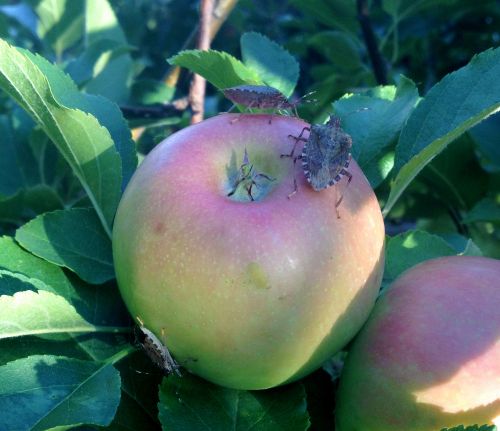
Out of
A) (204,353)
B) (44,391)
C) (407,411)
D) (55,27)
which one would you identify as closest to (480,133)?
(407,411)

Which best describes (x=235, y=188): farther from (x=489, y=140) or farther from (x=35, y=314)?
(x=489, y=140)

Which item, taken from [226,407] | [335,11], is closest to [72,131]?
[226,407]

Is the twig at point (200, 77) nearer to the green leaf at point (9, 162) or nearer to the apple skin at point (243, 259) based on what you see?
the green leaf at point (9, 162)

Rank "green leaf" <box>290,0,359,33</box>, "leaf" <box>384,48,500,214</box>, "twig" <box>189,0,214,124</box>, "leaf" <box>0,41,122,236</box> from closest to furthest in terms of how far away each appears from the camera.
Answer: "leaf" <box>0,41,122,236</box>
"leaf" <box>384,48,500,214</box>
"twig" <box>189,0,214,124</box>
"green leaf" <box>290,0,359,33</box>

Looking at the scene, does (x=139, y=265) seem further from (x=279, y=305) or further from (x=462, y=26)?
(x=462, y=26)

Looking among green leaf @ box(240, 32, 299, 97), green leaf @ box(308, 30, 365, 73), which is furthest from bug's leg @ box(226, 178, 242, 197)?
green leaf @ box(308, 30, 365, 73)

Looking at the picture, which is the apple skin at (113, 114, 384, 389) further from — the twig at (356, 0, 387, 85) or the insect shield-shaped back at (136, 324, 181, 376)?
the twig at (356, 0, 387, 85)

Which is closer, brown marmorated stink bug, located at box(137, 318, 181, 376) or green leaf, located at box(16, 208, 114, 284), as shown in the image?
brown marmorated stink bug, located at box(137, 318, 181, 376)
